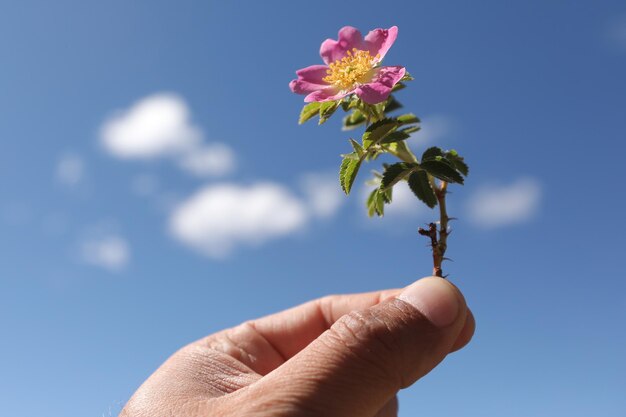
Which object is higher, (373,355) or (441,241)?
(441,241)

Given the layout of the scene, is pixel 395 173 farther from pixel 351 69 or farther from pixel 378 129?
pixel 351 69

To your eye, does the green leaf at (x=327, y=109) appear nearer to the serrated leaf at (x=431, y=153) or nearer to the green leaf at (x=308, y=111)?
the green leaf at (x=308, y=111)

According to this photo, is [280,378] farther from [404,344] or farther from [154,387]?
[154,387]

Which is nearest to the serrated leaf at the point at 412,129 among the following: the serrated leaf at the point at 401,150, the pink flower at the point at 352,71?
the serrated leaf at the point at 401,150

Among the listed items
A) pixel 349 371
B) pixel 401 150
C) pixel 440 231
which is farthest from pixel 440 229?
pixel 349 371

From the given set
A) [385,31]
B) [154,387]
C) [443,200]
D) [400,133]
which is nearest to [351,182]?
[400,133]

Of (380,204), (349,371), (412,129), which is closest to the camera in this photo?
(349,371)

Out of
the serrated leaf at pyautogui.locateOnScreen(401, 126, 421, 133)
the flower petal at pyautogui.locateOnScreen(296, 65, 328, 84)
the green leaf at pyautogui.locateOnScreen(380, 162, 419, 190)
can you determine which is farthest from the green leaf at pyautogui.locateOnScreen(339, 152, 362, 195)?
the flower petal at pyautogui.locateOnScreen(296, 65, 328, 84)
